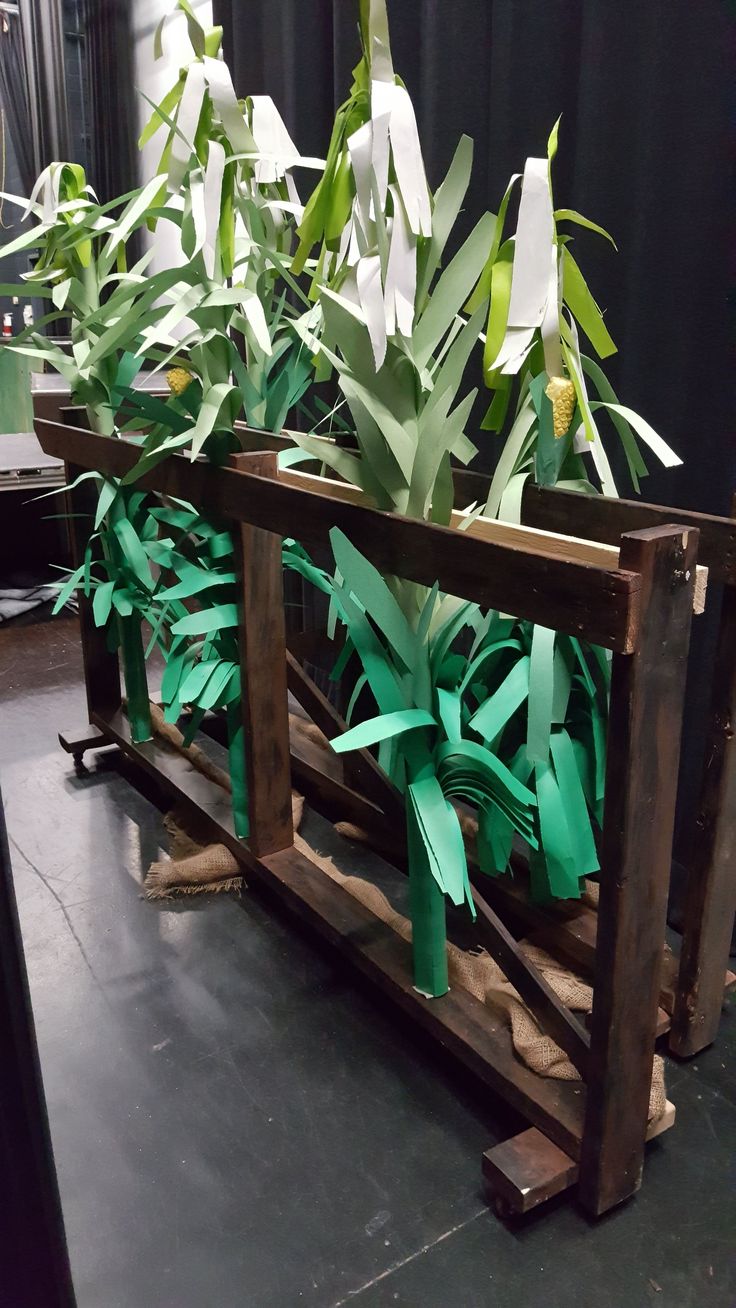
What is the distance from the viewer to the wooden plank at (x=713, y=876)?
1155mm

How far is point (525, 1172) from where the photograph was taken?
41.0 inches

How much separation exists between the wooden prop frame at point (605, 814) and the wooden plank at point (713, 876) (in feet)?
0.57

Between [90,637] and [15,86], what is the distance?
4.15 metres

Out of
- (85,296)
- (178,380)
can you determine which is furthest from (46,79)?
(178,380)

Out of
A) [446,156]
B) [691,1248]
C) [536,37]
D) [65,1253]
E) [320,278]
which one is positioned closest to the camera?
[65,1253]

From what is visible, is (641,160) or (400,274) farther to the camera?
(641,160)

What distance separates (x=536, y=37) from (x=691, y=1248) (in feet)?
5.73

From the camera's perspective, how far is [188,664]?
1703 mm

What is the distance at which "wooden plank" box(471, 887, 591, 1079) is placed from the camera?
1076 millimetres

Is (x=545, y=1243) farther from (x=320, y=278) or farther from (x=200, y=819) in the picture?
(x=320, y=278)

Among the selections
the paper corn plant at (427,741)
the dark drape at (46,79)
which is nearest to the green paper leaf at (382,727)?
the paper corn plant at (427,741)

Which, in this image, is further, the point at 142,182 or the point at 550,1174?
the point at 142,182

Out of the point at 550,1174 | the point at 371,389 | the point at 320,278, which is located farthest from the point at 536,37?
the point at 550,1174

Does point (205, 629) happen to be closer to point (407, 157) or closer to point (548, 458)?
point (548, 458)
